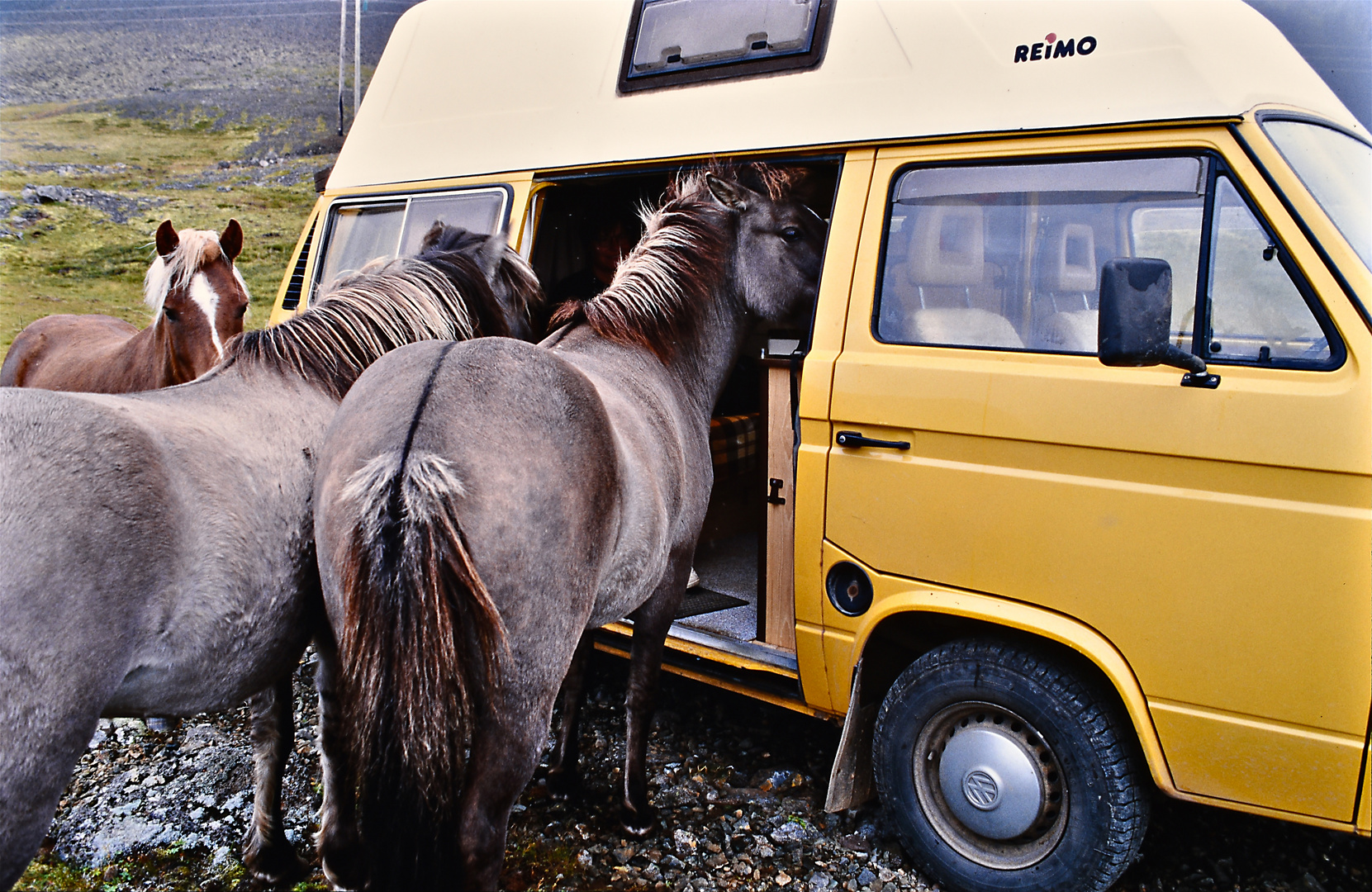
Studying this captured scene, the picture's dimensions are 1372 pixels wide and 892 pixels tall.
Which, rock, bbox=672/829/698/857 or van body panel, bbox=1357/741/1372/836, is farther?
rock, bbox=672/829/698/857

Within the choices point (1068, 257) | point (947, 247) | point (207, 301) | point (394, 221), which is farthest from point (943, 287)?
point (207, 301)

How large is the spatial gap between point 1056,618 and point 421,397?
1.96 meters

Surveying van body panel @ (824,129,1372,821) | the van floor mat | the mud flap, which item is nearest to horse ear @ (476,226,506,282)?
van body panel @ (824,129,1372,821)

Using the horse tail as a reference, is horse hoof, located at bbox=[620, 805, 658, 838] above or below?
below

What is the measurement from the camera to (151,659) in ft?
5.73

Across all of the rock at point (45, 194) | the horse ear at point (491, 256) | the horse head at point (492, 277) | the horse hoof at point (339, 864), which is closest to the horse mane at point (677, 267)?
the horse head at point (492, 277)

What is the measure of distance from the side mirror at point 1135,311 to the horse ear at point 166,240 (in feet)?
15.1

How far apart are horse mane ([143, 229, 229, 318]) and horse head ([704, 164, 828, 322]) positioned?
296cm

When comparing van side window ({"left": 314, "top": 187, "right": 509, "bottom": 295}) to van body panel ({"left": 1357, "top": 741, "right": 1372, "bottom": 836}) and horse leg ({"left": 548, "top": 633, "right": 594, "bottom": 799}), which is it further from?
van body panel ({"left": 1357, "top": 741, "right": 1372, "bottom": 836})

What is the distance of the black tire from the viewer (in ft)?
7.79

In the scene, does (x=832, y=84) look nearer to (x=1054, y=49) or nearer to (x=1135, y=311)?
(x=1054, y=49)

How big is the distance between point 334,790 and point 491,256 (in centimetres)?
197

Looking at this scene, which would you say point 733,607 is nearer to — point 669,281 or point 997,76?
point 669,281

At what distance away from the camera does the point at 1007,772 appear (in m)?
2.53
